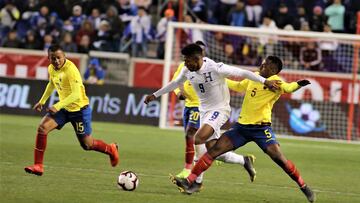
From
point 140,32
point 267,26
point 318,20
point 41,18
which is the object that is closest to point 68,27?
point 41,18

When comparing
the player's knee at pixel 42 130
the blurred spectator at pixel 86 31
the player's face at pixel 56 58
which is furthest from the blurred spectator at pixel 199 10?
the player's knee at pixel 42 130

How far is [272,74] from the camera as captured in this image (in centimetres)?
1152

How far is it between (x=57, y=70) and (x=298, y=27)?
13.4m

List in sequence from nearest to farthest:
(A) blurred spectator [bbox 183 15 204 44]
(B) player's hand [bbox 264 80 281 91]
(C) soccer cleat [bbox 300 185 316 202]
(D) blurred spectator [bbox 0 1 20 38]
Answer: (B) player's hand [bbox 264 80 281 91], (C) soccer cleat [bbox 300 185 316 202], (A) blurred spectator [bbox 183 15 204 44], (D) blurred spectator [bbox 0 1 20 38]

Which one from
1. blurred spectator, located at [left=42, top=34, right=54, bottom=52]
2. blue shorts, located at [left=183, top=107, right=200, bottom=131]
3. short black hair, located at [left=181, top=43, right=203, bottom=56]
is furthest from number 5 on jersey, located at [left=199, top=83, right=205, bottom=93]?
blurred spectator, located at [left=42, top=34, right=54, bottom=52]

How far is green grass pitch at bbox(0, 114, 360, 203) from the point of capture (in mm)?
11086

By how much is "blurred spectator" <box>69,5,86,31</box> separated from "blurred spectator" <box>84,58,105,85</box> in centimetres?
174

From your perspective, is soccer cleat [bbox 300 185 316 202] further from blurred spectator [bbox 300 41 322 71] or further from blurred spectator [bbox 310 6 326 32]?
blurred spectator [bbox 310 6 326 32]

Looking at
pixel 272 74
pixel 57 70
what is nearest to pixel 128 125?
pixel 57 70

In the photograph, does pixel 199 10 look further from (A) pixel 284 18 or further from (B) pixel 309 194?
(B) pixel 309 194

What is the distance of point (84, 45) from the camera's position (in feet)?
86.6

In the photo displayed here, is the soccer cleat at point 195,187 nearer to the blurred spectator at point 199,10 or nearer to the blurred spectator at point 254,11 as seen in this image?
the blurred spectator at point 254,11

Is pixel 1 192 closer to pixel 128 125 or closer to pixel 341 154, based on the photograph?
pixel 341 154

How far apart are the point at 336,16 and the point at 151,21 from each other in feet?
18.1
